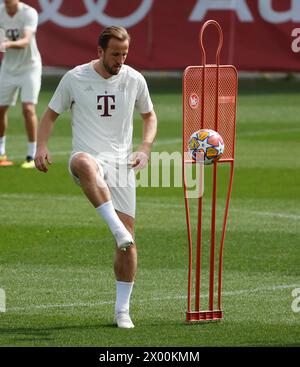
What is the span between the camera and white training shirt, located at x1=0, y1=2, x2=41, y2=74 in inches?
731

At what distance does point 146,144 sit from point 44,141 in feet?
2.50

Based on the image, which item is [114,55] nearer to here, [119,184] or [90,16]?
[119,184]

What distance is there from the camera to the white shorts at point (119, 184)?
9.18m

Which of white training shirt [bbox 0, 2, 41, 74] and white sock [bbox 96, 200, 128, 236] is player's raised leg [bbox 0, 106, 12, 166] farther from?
white sock [bbox 96, 200, 128, 236]

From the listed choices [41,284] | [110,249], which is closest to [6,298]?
[41,284]

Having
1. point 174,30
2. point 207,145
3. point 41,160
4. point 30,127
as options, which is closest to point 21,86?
point 30,127

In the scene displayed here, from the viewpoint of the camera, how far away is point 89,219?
14.2 metres

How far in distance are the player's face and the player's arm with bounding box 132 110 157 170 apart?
1.88 ft

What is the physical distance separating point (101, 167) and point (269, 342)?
179 centimetres

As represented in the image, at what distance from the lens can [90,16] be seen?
99.5 ft

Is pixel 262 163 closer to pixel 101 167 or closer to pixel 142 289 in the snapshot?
pixel 142 289

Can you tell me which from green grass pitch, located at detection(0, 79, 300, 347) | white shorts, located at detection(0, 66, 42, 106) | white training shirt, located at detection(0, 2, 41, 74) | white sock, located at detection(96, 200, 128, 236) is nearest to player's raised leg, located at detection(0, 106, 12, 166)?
white shorts, located at detection(0, 66, 42, 106)

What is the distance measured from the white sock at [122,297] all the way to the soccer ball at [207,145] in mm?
1140
